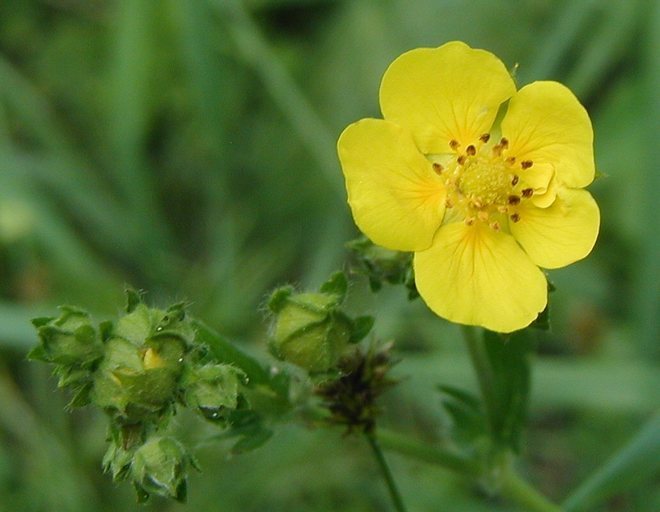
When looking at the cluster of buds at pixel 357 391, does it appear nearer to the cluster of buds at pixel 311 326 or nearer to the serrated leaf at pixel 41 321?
the cluster of buds at pixel 311 326

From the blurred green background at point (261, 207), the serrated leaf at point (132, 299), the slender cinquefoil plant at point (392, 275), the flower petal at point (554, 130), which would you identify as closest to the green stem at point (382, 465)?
the slender cinquefoil plant at point (392, 275)

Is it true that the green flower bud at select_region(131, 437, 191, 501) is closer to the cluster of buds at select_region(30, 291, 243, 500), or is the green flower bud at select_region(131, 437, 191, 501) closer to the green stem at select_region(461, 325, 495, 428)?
the cluster of buds at select_region(30, 291, 243, 500)

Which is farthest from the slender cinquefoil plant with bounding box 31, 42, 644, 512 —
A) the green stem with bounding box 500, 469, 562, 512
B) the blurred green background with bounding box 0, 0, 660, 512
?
the blurred green background with bounding box 0, 0, 660, 512

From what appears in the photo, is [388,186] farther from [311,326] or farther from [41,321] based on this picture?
[41,321]

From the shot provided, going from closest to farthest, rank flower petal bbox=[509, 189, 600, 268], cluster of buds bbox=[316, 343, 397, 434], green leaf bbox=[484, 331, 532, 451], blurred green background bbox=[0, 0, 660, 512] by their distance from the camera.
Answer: flower petal bbox=[509, 189, 600, 268] → cluster of buds bbox=[316, 343, 397, 434] → green leaf bbox=[484, 331, 532, 451] → blurred green background bbox=[0, 0, 660, 512]

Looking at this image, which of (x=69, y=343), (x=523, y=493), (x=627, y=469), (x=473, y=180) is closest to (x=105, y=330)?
(x=69, y=343)

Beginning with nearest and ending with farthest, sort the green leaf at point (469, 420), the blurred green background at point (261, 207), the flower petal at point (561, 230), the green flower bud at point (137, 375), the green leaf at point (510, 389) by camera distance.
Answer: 1. the green flower bud at point (137, 375)
2. the flower petal at point (561, 230)
3. the green leaf at point (510, 389)
4. the green leaf at point (469, 420)
5. the blurred green background at point (261, 207)
